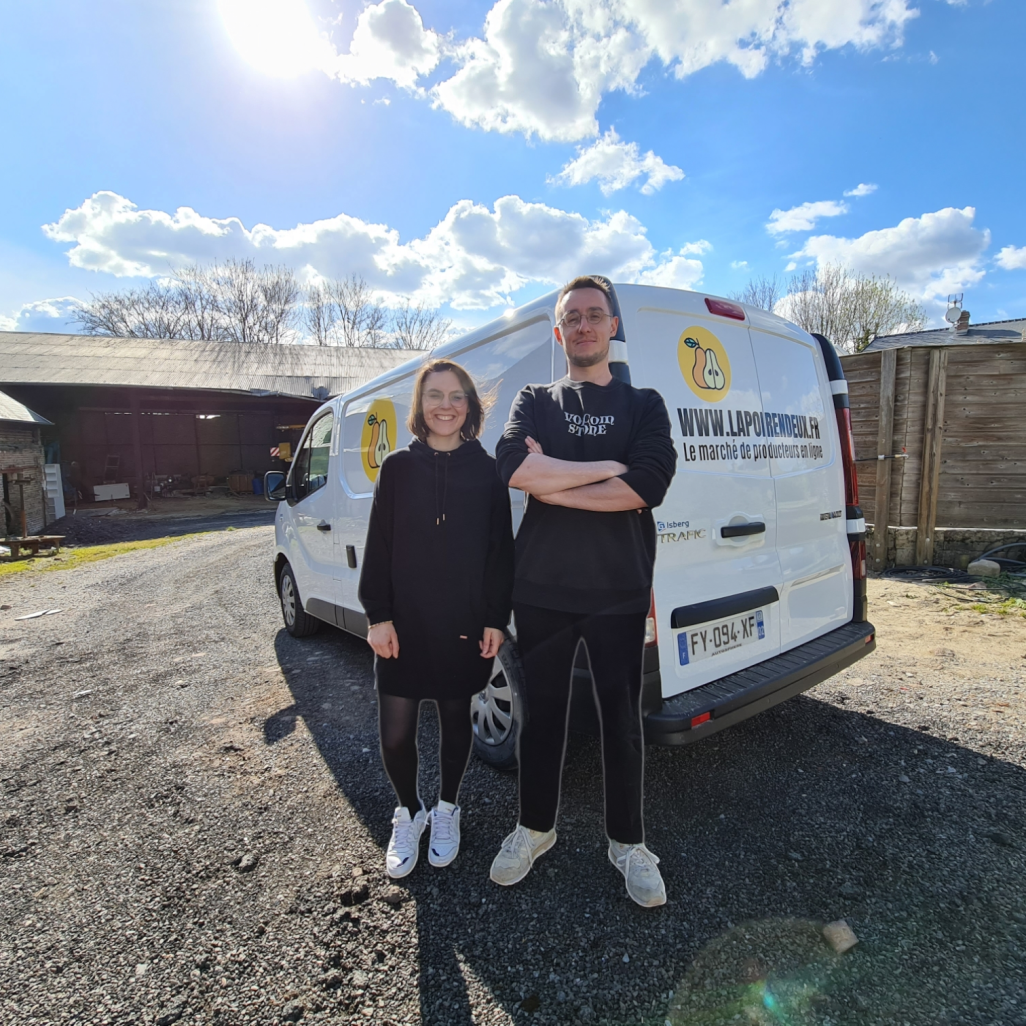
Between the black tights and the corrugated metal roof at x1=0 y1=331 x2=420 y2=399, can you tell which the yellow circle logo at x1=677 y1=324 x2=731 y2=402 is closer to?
the black tights

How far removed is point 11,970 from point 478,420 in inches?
89.3

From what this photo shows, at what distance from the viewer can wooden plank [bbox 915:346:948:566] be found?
6.03 metres

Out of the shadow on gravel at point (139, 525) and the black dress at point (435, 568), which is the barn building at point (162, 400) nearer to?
the shadow on gravel at point (139, 525)

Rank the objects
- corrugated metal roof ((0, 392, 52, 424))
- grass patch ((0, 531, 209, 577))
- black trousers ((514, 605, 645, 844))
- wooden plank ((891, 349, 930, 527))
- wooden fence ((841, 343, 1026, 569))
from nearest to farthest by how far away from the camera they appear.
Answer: black trousers ((514, 605, 645, 844))
wooden fence ((841, 343, 1026, 569))
wooden plank ((891, 349, 930, 527))
grass patch ((0, 531, 209, 577))
corrugated metal roof ((0, 392, 52, 424))

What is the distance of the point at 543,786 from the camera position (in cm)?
207

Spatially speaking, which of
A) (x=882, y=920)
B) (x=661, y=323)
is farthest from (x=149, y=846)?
(x=661, y=323)

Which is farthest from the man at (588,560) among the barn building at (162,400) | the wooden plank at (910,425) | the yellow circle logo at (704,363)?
the barn building at (162,400)

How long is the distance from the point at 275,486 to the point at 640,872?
3.95 m

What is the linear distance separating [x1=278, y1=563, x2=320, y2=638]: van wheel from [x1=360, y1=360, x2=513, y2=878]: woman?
3.02m

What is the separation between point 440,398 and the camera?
211 centimetres

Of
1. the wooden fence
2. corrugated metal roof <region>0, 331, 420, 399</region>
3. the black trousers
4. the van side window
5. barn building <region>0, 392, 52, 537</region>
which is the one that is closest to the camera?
the black trousers

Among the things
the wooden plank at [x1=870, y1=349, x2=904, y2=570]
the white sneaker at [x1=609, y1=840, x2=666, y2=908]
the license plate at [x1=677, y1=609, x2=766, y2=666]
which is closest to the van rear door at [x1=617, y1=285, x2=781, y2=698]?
the license plate at [x1=677, y1=609, x2=766, y2=666]

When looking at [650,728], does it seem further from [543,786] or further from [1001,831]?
[1001,831]

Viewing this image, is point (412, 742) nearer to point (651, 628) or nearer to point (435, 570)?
point (435, 570)
